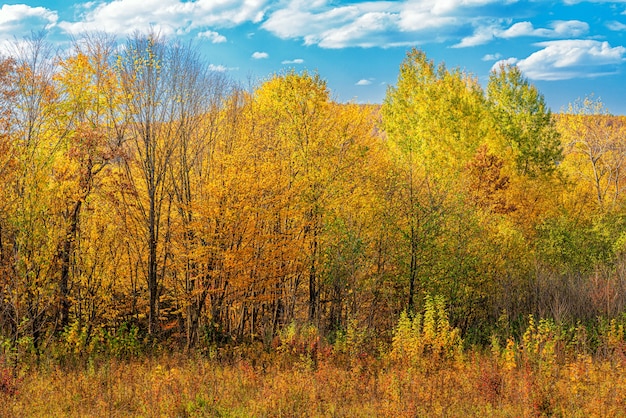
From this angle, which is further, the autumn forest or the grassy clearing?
the autumn forest

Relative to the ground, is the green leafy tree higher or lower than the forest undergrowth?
higher

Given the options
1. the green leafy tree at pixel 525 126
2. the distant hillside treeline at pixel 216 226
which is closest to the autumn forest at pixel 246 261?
the distant hillside treeline at pixel 216 226

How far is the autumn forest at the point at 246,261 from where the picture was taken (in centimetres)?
1111

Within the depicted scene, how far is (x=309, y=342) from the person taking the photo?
12.8 metres

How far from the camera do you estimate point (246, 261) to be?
13773 mm

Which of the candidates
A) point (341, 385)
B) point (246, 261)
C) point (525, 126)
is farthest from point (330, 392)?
point (525, 126)

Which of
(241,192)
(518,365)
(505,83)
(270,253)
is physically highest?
(505,83)

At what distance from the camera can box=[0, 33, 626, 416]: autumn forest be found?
11109 millimetres

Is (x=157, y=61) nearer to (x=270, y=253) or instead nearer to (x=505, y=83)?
(x=270, y=253)

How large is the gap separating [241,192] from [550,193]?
20.2m

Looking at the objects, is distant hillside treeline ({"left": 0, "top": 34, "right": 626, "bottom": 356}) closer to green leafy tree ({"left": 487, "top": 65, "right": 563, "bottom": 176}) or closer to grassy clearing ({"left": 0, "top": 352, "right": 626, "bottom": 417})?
grassy clearing ({"left": 0, "top": 352, "right": 626, "bottom": 417})

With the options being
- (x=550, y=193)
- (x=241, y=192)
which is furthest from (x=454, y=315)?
(x=550, y=193)

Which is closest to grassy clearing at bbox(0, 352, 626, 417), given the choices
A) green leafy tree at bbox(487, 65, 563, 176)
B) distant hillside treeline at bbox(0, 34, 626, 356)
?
distant hillside treeline at bbox(0, 34, 626, 356)

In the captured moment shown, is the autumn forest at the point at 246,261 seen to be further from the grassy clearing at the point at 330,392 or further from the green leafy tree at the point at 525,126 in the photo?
the green leafy tree at the point at 525,126
